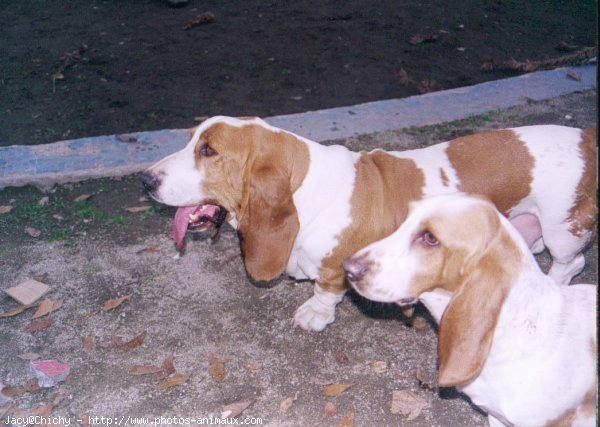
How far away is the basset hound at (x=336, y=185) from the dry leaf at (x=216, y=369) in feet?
2.01

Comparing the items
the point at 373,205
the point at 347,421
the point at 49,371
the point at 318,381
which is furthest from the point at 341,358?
the point at 49,371

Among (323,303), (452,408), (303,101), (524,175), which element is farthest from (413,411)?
(303,101)

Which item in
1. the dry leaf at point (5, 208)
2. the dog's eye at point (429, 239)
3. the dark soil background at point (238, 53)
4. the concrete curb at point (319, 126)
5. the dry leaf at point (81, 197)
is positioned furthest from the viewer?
the dark soil background at point (238, 53)

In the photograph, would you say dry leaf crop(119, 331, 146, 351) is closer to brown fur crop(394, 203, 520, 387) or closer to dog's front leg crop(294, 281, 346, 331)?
dog's front leg crop(294, 281, 346, 331)

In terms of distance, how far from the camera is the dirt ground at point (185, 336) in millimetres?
3328

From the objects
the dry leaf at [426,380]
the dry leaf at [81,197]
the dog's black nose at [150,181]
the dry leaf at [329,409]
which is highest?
the dog's black nose at [150,181]

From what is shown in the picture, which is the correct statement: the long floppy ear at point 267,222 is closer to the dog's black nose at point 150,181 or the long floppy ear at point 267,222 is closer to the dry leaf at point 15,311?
the dog's black nose at point 150,181

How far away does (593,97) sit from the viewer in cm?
639

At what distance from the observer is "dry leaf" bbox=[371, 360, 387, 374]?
3.54 metres

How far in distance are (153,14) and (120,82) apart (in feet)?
7.53

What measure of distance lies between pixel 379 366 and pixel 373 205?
1025 millimetres

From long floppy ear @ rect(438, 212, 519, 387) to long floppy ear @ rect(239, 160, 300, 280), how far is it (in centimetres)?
114

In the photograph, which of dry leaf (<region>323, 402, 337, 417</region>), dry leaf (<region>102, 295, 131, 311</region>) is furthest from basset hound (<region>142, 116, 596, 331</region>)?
dry leaf (<region>102, 295, 131, 311</region>)

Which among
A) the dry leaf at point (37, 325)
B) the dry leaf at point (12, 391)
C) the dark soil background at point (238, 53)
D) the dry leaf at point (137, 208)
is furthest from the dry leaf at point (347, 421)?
the dark soil background at point (238, 53)
